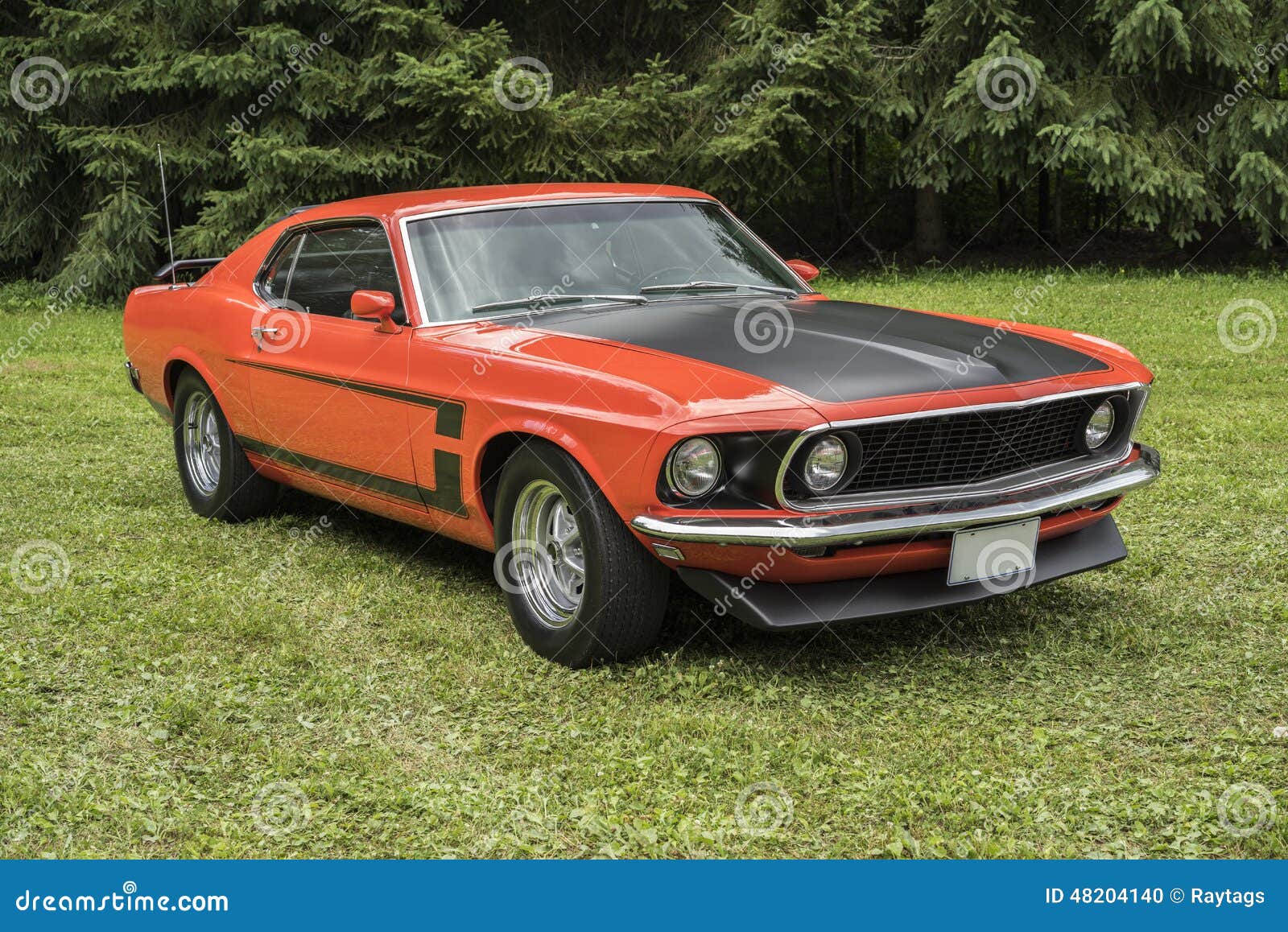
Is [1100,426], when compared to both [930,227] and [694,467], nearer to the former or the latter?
[694,467]

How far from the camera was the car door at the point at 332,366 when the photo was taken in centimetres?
492

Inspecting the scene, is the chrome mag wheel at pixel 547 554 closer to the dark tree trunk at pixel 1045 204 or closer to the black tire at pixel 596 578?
the black tire at pixel 596 578

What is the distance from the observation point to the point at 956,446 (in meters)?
4.03

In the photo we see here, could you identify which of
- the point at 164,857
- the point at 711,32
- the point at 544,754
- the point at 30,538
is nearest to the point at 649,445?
the point at 544,754

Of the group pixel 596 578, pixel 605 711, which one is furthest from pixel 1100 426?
pixel 605 711

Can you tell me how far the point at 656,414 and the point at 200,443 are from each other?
3517mm

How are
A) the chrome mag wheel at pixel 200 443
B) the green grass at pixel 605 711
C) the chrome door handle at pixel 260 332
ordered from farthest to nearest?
the chrome mag wheel at pixel 200 443
the chrome door handle at pixel 260 332
the green grass at pixel 605 711

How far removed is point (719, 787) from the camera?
3.42 meters

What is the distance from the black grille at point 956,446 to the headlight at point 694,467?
15.7 inches

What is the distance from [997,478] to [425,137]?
37.8ft

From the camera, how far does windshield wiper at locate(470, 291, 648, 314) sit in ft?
15.9

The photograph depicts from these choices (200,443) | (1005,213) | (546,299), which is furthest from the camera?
(1005,213)

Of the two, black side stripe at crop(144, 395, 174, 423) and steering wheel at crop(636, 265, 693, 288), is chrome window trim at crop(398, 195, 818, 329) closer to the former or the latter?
steering wheel at crop(636, 265, 693, 288)

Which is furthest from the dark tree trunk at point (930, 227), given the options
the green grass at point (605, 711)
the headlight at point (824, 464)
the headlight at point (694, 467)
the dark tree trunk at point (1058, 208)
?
the headlight at point (694, 467)
